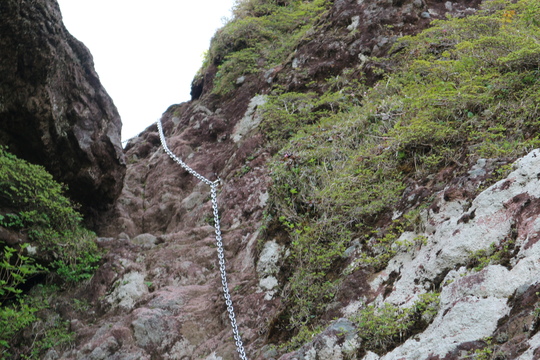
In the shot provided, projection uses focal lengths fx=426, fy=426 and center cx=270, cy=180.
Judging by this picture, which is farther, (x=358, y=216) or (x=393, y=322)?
(x=358, y=216)

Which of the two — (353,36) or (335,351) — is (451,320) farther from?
(353,36)

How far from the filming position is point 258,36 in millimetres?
15281

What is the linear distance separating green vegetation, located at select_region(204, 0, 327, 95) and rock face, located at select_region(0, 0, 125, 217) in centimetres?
533

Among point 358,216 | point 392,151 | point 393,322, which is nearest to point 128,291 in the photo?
point 358,216

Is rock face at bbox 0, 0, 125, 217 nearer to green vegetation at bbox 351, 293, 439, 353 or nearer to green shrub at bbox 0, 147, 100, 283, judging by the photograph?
green shrub at bbox 0, 147, 100, 283

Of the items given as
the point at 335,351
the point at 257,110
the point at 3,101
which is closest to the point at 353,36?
the point at 257,110

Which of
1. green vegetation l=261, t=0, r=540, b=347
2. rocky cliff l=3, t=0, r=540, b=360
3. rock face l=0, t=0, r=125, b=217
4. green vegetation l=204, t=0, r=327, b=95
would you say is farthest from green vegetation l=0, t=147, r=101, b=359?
green vegetation l=204, t=0, r=327, b=95

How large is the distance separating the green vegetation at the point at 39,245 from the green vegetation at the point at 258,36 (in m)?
7.65

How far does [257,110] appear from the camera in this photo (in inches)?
477

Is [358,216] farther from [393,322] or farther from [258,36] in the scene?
[258,36]

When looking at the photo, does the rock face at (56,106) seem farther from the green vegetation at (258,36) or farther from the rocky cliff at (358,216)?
the green vegetation at (258,36)

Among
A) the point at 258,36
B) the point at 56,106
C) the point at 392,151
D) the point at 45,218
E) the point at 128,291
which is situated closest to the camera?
the point at 392,151

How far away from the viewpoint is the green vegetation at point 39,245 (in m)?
6.87

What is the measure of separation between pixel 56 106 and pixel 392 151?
6710 mm
